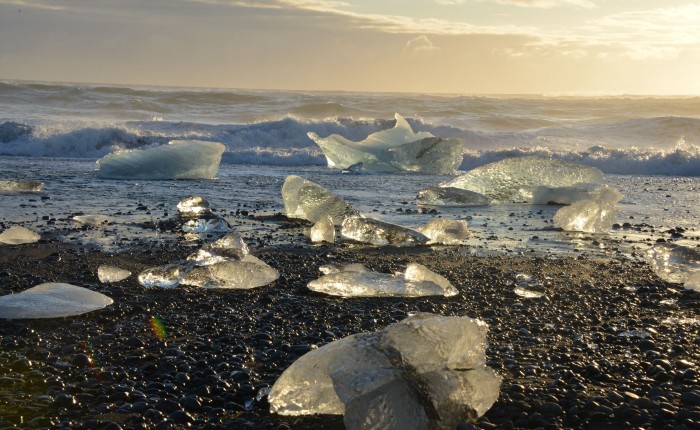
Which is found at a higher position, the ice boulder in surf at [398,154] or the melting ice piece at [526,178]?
the melting ice piece at [526,178]

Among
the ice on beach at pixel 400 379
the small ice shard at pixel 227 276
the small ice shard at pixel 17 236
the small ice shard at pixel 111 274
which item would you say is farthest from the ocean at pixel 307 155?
the ice on beach at pixel 400 379

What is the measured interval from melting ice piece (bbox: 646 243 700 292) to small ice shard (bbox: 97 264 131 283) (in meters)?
3.25

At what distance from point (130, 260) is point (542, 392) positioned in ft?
10.1

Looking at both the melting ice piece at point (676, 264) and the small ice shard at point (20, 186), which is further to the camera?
the small ice shard at point (20, 186)

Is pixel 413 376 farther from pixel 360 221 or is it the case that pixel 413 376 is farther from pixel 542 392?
pixel 360 221

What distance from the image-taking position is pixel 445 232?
6.04m

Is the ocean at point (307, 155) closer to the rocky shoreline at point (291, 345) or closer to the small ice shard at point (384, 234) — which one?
the small ice shard at point (384, 234)

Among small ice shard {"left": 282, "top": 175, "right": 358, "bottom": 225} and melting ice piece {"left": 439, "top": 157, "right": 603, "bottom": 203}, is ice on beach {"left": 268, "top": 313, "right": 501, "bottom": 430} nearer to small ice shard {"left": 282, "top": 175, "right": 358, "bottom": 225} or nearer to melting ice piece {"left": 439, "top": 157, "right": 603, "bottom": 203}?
small ice shard {"left": 282, "top": 175, "right": 358, "bottom": 225}

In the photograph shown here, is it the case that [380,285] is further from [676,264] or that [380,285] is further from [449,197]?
[449,197]

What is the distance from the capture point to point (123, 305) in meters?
3.83

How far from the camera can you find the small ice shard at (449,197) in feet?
27.8

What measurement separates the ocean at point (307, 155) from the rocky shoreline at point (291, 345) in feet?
4.01

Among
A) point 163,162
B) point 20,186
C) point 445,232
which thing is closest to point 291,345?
point 445,232

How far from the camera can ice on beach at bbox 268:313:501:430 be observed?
93.2 inches
